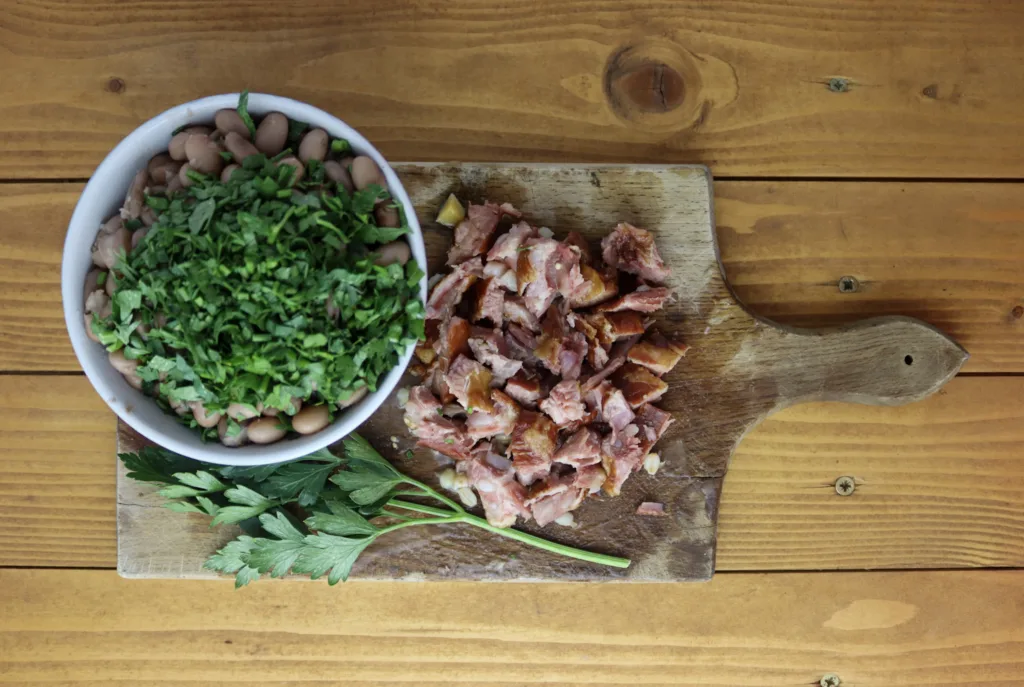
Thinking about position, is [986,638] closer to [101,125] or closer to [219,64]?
[219,64]

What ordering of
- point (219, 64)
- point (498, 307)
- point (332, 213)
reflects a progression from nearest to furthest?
point (332, 213), point (498, 307), point (219, 64)

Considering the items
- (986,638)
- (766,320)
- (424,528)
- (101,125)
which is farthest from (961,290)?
(101,125)

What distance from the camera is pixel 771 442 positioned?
1.68 m

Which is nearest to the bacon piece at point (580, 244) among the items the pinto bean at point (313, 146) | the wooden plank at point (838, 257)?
the wooden plank at point (838, 257)

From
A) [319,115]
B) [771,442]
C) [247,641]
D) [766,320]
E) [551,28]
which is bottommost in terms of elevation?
[247,641]

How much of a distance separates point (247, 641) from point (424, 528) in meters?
0.52

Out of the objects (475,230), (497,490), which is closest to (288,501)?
(497,490)

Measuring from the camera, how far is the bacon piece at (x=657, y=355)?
1.48m

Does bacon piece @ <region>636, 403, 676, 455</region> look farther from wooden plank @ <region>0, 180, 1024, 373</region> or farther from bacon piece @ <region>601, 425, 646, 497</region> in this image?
wooden plank @ <region>0, 180, 1024, 373</region>

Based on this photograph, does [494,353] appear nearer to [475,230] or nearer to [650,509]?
[475,230]

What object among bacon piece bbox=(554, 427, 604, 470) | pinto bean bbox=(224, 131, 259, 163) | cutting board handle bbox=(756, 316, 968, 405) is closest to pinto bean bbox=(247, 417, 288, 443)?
pinto bean bbox=(224, 131, 259, 163)

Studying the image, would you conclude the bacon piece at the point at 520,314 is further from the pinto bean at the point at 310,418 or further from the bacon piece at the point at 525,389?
the pinto bean at the point at 310,418

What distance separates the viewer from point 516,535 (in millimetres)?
1534

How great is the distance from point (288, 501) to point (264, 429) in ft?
0.98
